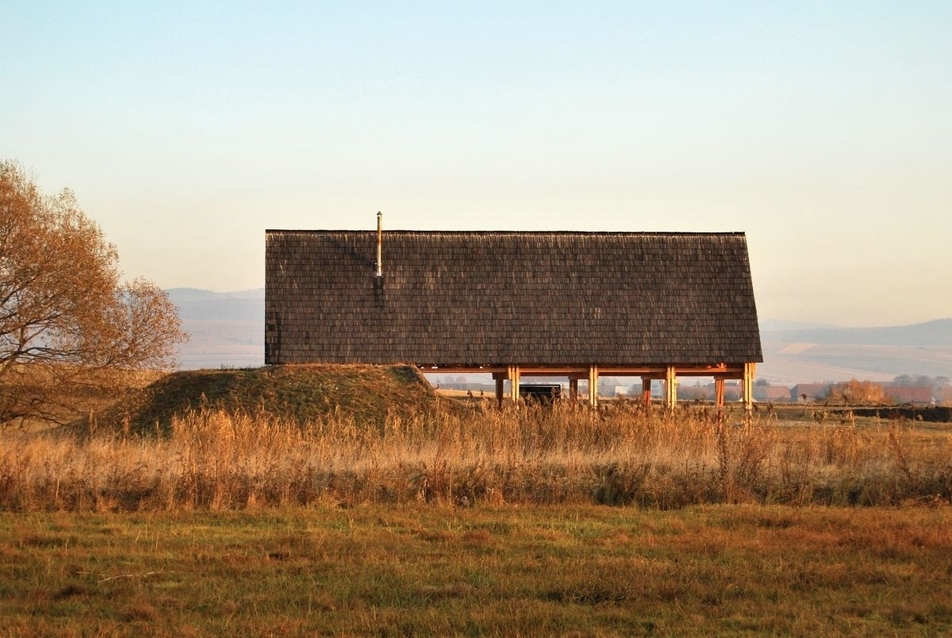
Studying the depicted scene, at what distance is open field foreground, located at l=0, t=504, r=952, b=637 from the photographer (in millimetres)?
9391

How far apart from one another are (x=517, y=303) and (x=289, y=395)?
846 centimetres

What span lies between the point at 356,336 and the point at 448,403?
17.1ft

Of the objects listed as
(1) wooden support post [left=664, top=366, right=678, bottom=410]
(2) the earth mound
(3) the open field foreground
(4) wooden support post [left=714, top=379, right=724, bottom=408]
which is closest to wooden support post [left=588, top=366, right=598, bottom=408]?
(1) wooden support post [left=664, top=366, right=678, bottom=410]

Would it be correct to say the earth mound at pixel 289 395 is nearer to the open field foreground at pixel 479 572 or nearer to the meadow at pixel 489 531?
the meadow at pixel 489 531

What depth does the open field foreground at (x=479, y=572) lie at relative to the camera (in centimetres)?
939

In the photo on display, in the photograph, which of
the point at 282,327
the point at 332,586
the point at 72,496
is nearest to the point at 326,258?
the point at 282,327

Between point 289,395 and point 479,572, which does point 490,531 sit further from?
point 289,395

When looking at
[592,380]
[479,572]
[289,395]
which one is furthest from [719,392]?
[479,572]

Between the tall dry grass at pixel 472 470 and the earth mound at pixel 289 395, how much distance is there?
539 cm

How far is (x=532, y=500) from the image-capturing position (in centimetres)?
1686

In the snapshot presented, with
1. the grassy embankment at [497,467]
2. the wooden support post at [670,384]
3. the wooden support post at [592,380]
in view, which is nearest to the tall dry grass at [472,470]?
the grassy embankment at [497,467]

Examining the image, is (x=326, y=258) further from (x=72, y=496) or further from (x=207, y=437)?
(x=72, y=496)

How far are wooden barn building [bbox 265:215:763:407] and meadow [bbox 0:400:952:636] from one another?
8903 mm

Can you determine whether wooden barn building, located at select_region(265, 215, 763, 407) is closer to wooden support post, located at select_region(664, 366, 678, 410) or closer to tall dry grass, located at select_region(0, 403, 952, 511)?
wooden support post, located at select_region(664, 366, 678, 410)
